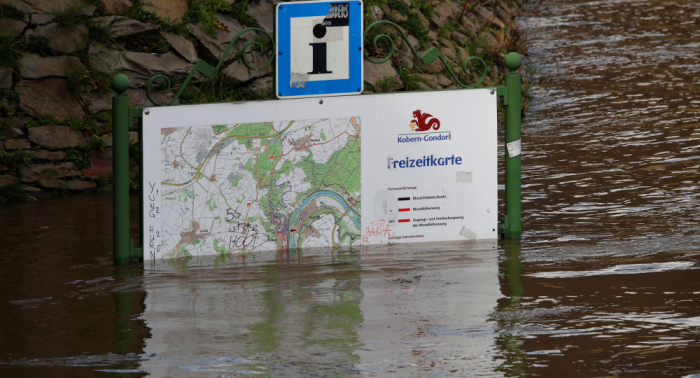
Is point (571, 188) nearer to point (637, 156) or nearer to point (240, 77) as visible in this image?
point (637, 156)

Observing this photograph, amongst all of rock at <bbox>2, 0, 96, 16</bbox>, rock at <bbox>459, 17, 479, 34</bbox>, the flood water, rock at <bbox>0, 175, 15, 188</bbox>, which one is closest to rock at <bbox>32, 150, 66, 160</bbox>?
rock at <bbox>0, 175, 15, 188</bbox>

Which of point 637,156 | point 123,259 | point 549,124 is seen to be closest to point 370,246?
point 123,259

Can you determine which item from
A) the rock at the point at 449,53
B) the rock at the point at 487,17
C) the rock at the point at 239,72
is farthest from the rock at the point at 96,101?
the rock at the point at 487,17

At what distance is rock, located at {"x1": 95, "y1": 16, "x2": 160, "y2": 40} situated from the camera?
37.8ft

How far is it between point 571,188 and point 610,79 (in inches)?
253

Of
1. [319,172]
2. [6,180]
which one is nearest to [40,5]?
[6,180]

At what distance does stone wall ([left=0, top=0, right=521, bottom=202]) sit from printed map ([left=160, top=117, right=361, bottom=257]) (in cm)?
367

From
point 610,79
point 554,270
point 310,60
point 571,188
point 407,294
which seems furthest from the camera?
point 610,79

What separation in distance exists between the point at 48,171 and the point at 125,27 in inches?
82.2

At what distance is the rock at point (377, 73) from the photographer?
41.9 feet

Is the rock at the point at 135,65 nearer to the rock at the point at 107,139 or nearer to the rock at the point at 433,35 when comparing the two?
the rock at the point at 107,139

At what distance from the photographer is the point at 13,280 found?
280 inches

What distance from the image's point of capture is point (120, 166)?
7.28 m

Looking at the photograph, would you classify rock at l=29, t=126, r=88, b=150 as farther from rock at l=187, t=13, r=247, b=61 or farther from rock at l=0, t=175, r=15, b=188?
rock at l=187, t=13, r=247, b=61
